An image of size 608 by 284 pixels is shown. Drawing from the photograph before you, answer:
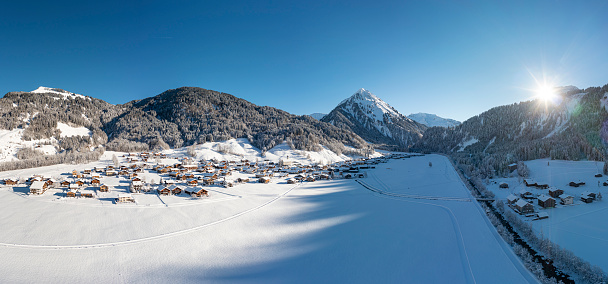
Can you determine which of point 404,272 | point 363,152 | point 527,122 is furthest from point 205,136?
point 527,122

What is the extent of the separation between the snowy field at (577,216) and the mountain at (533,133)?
9.81m

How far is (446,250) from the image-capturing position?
17.9m

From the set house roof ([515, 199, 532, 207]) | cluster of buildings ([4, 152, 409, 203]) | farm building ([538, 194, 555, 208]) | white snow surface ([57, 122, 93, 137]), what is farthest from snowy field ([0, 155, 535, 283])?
white snow surface ([57, 122, 93, 137])

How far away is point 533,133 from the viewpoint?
85250 millimetres

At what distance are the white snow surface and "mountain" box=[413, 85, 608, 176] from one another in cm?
12022

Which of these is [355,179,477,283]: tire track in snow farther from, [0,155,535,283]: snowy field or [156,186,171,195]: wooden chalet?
[156,186,171,195]: wooden chalet

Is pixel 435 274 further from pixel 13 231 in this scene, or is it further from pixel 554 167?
pixel 554 167

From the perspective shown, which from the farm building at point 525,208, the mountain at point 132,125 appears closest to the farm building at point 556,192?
the farm building at point 525,208

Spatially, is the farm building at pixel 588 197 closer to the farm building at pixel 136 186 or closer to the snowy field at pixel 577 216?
the snowy field at pixel 577 216

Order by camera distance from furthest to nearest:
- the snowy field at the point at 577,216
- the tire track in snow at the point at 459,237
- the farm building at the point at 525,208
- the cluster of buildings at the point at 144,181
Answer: the cluster of buildings at the point at 144,181
the farm building at the point at 525,208
the snowy field at the point at 577,216
the tire track in snow at the point at 459,237

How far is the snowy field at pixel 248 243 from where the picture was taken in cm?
1446

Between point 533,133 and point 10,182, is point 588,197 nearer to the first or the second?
point 10,182

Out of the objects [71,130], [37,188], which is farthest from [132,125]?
[37,188]

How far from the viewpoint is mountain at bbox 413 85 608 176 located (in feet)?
174
